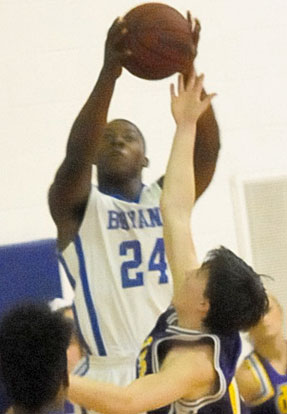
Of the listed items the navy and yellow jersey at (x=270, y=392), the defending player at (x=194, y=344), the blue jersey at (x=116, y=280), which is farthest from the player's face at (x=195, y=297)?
the navy and yellow jersey at (x=270, y=392)

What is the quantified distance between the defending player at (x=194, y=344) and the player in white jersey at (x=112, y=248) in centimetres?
17

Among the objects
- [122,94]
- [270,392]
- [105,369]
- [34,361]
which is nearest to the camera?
[34,361]

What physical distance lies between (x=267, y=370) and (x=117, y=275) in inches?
15.2

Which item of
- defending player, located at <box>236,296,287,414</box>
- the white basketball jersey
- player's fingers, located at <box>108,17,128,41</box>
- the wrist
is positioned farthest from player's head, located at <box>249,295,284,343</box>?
player's fingers, located at <box>108,17,128,41</box>

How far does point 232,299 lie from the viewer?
4.68 ft

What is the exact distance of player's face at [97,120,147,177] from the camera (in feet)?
5.87

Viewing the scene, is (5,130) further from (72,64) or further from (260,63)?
(260,63)

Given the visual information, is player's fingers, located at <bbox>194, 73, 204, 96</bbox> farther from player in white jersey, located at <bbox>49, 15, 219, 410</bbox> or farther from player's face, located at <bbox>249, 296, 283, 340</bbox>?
player's face, located at <bbox>249, 296, 283, 340</bbox>

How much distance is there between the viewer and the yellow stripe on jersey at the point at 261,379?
1.88 metres

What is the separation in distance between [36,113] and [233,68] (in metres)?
0.49

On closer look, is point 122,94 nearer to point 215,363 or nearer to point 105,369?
point 105,369

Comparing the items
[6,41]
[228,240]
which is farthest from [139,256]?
[6,41]

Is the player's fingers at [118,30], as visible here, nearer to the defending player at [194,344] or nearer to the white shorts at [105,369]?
the defending player at [194,344]

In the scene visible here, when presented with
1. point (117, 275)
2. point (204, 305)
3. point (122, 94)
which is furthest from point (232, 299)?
point (122, 94)
